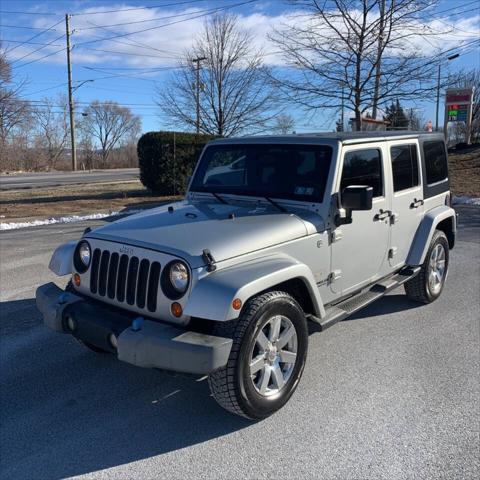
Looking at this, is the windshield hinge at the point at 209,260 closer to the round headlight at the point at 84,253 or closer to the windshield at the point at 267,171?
the round headlight at the point at 84,253

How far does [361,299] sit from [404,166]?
1516 mm

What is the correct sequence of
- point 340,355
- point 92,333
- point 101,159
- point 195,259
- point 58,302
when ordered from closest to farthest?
point 195,259, point 92,333, point 58,302, point 340,355, point 101,159

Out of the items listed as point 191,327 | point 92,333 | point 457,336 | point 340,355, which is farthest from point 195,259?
point 457,336

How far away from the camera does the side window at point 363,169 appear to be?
4133 millimetres

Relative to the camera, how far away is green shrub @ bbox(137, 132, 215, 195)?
15570 mm

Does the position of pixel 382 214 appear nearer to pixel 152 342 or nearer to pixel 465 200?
pixel 152 342

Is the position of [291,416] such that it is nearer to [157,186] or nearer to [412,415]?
[412,415]

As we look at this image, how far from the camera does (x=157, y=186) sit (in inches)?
630

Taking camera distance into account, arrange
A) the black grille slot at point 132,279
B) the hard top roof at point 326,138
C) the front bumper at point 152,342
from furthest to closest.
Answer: the hard top roof at point 326,138, the black grille slot at point 132,279, the front bumper at point 152,342

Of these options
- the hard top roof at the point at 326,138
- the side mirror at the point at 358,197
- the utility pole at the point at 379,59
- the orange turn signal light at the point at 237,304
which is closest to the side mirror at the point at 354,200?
the side mirror at the point at 358,197

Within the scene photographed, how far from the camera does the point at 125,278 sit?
3.34m

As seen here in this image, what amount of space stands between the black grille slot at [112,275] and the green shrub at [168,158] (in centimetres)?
1226

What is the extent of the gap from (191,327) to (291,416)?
95cm

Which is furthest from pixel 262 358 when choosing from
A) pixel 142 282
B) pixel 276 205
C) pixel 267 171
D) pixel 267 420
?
Result: pixel 267 171
